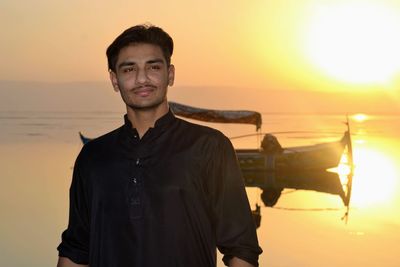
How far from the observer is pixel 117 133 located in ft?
8.57

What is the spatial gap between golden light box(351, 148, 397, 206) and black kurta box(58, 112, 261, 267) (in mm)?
22413

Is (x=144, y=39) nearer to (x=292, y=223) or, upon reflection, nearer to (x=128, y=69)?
(x=128, y=69)

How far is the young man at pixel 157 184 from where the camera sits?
2426mm

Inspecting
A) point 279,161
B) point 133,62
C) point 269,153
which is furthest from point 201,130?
point 279,161

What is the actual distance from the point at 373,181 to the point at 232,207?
30.0m

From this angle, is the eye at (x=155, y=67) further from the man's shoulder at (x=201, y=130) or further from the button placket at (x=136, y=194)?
the button placket at (x=136, y=194)

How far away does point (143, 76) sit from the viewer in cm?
250

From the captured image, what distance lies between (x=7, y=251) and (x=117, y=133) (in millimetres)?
12274

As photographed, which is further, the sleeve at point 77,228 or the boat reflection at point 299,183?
the boat reflection at point 299,183

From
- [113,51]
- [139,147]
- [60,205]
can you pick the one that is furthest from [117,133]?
[60,205]

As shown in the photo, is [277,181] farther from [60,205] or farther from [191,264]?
[191,264]

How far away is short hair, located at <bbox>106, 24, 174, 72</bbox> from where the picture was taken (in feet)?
8.30

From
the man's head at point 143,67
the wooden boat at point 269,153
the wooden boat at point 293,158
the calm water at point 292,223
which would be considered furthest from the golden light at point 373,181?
the man's head at point 143,67

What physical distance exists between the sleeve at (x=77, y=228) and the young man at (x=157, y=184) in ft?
0.16
